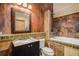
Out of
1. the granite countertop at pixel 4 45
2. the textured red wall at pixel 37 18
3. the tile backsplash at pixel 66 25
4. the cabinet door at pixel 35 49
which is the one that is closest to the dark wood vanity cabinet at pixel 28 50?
the cabinet door at pixel 35 49

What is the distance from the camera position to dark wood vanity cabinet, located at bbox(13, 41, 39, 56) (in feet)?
6.19

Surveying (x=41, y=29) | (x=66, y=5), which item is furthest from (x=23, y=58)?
(x=66, y=5)

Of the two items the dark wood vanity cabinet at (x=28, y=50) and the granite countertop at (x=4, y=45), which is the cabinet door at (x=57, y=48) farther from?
the granite countertop at (x=4, y=45)

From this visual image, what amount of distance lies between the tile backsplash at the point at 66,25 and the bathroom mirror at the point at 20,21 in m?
0.41

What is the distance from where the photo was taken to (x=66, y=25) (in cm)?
193

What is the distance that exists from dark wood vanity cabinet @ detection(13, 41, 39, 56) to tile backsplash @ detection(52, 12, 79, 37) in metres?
0.37

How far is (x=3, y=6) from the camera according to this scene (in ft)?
6.17

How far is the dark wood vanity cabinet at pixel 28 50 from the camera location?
1.89 m

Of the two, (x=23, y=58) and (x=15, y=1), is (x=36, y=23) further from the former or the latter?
(x=23, y=58)

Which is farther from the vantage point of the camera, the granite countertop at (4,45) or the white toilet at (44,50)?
the white toilet at (44,50)

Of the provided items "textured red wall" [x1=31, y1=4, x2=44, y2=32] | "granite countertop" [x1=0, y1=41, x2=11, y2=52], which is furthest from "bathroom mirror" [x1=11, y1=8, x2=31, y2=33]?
"granite countertop" [x1=0, y1=41, x2=11, y2=52]

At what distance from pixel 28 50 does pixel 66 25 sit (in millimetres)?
704

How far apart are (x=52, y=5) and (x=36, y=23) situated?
378 mm

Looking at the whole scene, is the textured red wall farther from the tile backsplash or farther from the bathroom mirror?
the tile backsplash
